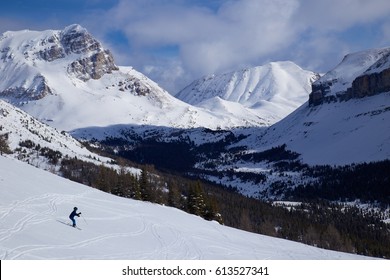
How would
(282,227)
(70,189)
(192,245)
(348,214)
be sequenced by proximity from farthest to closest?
1. (348,214)
2. (282,227)
3. (70,189)
4. (192,245)

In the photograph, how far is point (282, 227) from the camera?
459ft

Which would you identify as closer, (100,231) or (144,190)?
(100,231)

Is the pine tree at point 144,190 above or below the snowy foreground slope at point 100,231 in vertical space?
above

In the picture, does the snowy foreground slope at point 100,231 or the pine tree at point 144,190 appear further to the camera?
the pine tree at point 144,190

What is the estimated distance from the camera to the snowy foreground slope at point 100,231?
32625 mm

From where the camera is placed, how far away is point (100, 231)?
133 ft

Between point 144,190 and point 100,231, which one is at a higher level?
point 144,190

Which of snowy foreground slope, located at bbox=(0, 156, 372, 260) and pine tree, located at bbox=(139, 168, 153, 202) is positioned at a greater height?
pine tree, located at bbox=(139, 168, 153, 202)

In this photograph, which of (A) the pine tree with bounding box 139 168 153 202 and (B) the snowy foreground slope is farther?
(A) the pine tree with bounding box 139 168 153 202

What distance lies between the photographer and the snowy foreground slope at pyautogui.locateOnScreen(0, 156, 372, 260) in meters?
32.6
